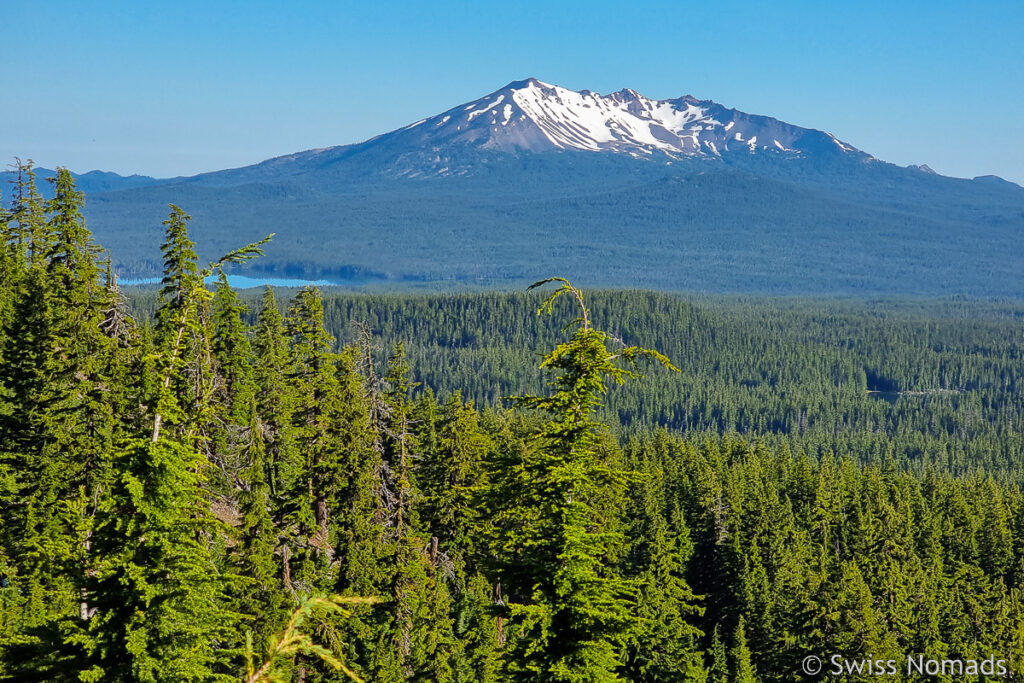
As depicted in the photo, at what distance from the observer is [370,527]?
47750mm

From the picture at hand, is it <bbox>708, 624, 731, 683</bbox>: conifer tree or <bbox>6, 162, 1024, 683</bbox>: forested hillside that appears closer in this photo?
<bbox>6, 162, 1024, 683</bbox>: forested hillside

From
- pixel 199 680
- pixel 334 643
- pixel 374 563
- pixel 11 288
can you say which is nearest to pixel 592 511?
pixel 199 680

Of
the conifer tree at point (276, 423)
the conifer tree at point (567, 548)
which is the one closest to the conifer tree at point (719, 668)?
the conifer tree at point (276, 423)

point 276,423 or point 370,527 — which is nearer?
point 370,527

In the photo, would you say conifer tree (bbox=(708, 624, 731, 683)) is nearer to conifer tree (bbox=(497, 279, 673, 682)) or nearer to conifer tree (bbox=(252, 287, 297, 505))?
conifer tree (bbox=(252, 287, 297, 505))

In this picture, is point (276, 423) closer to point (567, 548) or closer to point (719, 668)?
point (719, 668)

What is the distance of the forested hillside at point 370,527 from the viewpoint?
54.4 feet

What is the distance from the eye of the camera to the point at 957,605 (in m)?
59.2

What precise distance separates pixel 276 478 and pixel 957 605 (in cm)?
4096

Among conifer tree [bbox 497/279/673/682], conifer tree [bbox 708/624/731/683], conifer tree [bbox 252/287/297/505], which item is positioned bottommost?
conifer tree [bbox 708/624/731/683]

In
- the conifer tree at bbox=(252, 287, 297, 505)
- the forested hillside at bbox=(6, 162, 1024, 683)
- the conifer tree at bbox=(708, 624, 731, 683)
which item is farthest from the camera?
the conifer tree at bbox=(252, 287, 297, 505)

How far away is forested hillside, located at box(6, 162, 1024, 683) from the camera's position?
1659 centimetres

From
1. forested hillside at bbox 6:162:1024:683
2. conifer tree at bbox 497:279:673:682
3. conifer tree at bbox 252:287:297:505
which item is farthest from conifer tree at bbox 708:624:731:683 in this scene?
conifer tree at bbox 497:279:673:682

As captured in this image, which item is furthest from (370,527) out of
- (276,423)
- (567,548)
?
(567,548)
